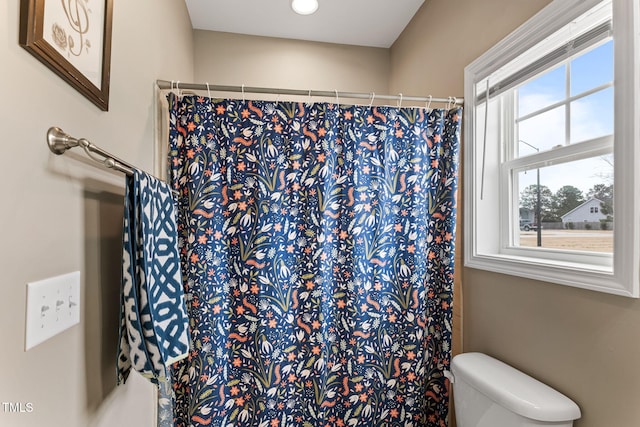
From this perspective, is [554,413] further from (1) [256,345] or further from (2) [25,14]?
(2) [25,14]

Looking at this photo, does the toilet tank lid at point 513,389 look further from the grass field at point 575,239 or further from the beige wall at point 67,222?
the beige wall at point 67,222

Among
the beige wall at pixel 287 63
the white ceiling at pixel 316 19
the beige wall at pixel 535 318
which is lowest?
the beige wall at pixel 535 318

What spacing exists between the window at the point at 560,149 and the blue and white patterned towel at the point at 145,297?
123cm

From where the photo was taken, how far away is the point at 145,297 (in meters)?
0.89

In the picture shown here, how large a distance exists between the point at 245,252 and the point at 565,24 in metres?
1.45

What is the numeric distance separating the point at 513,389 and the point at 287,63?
7.64 feet

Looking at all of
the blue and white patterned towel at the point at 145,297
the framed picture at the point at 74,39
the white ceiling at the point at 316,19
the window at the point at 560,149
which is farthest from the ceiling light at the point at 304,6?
the blue and white patterned towel at the point at 145,297

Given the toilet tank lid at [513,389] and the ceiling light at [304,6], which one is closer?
the toilet tank lid at [513,389]

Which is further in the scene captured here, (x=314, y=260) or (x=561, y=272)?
(x=314, y=260)

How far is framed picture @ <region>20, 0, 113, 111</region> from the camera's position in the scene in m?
0.62

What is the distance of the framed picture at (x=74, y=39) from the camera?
617mm

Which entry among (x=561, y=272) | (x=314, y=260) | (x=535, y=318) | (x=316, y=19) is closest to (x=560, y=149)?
(x=561, y=272)

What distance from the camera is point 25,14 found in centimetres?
60

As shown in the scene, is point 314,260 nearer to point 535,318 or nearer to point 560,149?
point 535,318
